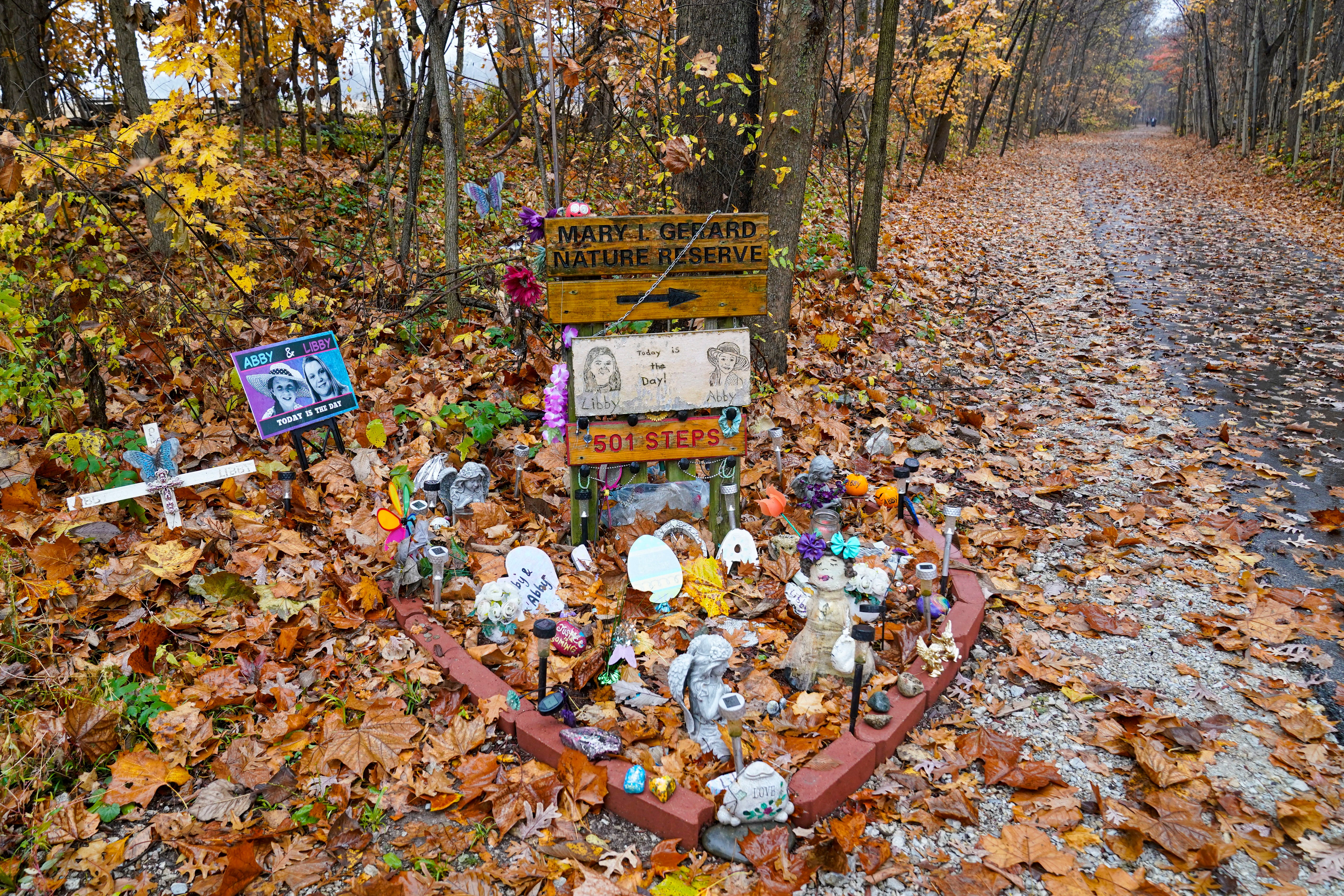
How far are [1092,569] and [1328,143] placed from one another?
26.6m

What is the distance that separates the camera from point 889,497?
4.93 m

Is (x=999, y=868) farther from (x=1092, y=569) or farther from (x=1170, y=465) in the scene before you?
(x=1170, y=465)

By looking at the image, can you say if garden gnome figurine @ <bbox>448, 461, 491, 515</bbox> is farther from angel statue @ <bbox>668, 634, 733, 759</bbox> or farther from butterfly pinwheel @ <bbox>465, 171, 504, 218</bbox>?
butterfly pinwheel @ <bbox>465, 171, 504, 218</bbox>

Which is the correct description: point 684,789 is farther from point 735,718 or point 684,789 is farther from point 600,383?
point 600,383

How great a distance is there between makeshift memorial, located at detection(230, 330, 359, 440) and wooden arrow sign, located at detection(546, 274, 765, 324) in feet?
5.23

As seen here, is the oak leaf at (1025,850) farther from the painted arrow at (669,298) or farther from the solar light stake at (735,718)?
the painted arrow at (669,298)

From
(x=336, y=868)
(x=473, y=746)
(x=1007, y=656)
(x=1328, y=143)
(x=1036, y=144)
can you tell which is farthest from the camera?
(x=1036, y=144)

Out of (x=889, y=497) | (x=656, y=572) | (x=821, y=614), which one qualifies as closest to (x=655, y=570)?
(x=656, y=572)

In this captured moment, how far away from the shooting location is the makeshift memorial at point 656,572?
13.3ft

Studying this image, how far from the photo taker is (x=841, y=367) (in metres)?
7.58

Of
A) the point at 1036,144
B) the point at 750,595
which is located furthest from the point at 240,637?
the point at 1036,144

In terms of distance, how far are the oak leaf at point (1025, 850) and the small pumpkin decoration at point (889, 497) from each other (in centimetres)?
227

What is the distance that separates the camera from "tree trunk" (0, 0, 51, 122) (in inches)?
285

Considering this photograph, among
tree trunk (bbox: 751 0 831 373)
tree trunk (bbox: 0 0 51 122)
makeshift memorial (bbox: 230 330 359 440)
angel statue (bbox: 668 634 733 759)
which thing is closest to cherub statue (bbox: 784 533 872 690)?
angel statue (bbox: 668 634 733 759)
